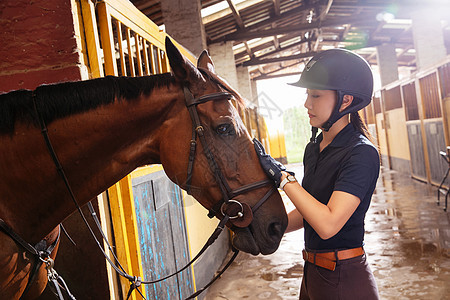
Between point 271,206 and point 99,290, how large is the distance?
847 millimetres

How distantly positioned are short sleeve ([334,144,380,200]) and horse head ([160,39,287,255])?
24cm

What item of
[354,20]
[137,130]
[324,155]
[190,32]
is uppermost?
[354,20]

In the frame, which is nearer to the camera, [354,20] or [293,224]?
[293,224]

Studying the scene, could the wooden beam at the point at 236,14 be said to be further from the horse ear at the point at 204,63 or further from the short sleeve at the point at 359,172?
the short sleeve at the point at 359,172

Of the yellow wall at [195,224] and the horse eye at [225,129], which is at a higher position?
the horse eye at [225,129]

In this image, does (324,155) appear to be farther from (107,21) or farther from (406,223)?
(406,223)

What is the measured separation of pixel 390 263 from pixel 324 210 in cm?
302

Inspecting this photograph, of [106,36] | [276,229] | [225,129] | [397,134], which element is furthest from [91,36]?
[397,134]

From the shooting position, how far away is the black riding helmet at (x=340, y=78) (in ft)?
4.51

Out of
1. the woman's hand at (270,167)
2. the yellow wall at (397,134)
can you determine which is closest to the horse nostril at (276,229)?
the woman's hand at (270,167)

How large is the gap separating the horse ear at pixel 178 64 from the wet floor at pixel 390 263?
2577mm

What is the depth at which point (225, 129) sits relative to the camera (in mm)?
1252

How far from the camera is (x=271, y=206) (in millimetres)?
1242

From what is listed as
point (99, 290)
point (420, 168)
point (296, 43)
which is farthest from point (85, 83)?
point (296, 43)
